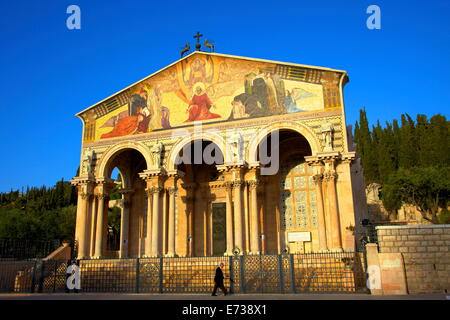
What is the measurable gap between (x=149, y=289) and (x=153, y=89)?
12.6 metres

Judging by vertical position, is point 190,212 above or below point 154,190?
below

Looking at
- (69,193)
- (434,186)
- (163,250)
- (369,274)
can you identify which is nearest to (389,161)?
(434,186)

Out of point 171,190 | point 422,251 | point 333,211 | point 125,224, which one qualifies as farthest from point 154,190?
point 422,251

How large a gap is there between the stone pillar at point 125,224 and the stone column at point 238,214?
8.76m

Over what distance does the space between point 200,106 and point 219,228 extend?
7.46m

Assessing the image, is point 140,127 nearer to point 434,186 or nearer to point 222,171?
point 222,171

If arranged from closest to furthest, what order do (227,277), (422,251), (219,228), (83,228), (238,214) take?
(422,251)
(227,277)
(238,214)
(83,228)
(219,228)

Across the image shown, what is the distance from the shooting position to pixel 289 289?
43.3 ft

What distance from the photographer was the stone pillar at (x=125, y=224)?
24750 millimetres

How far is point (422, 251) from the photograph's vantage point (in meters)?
12.6

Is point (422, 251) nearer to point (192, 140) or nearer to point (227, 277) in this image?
point (227, 277)

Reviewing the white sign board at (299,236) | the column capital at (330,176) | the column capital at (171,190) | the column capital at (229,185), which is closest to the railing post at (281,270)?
the column capital at (330,176)

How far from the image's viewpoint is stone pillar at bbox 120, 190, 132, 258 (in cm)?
2475

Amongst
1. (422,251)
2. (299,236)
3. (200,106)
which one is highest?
(200,106)
